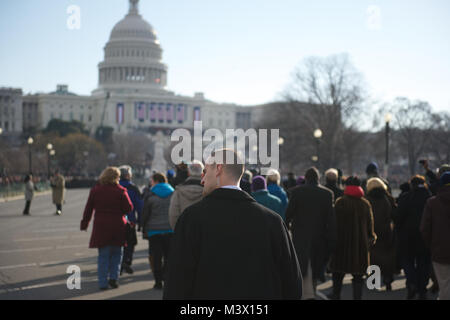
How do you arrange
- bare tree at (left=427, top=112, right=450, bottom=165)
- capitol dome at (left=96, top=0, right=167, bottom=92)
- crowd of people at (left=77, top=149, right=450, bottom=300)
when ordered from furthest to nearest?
1. capitol dome at (left=96, top=0, right=167, bottom=92)
2. bare tree at (left=427, top=112, right=450, bottom=165)
3. crowd of people at (left=77, top=149, right=450, bottom=300)

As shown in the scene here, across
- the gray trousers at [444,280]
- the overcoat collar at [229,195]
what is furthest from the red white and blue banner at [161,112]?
the overcoat collar at [229,195]

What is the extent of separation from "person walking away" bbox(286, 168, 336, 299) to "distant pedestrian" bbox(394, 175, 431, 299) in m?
1.45

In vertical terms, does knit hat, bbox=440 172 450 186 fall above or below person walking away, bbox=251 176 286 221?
above

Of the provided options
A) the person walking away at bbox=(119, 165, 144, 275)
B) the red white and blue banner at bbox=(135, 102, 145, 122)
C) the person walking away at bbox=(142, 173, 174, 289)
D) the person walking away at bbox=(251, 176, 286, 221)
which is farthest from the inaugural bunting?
the person walking away at bbox=(251, 176, 286, 221)

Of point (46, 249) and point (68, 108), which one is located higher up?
point (68, 108)

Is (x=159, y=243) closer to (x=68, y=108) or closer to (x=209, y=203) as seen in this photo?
(x=209, y=203)

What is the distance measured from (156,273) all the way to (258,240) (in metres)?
6.41

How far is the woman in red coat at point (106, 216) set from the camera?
10070 mm

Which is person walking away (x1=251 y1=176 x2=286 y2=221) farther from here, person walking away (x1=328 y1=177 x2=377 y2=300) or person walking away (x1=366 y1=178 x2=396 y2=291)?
person walking away (x1=366 y1=178 x2=396 y2=291)

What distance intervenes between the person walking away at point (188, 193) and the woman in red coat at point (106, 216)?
1345 mm

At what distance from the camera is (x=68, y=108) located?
16450cm

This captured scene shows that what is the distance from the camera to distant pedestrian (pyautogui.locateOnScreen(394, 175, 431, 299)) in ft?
32.7

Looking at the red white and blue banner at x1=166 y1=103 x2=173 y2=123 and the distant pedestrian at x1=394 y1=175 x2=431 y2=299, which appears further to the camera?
the red white and blue banner at x1=166 y1=103 x2=173 y2=123

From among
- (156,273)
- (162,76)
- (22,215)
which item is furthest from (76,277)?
(162,76)
